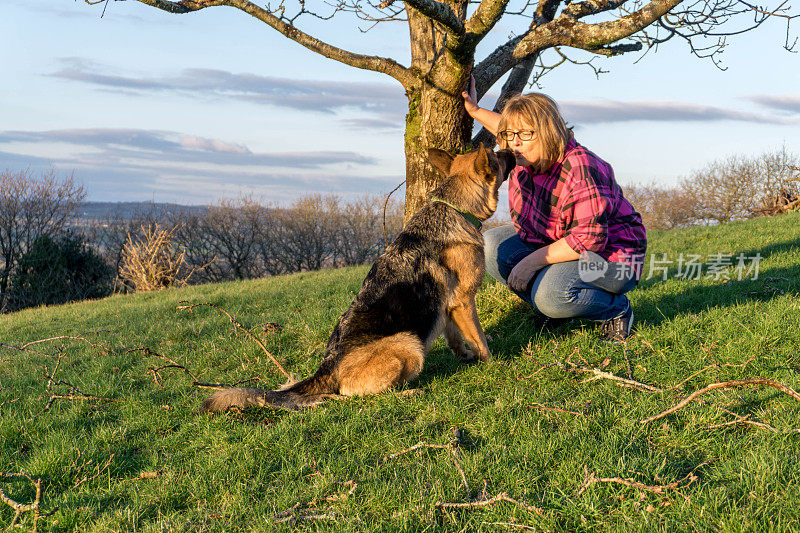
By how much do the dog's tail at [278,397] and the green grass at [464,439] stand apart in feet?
0.39

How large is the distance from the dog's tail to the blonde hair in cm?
284

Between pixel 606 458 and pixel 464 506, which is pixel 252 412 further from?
pixel 606 458

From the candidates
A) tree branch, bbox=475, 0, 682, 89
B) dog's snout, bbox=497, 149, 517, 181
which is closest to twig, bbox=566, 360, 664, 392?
dog's snout, bbox=497, 149, 517, 181

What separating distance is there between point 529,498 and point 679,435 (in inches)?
48.8

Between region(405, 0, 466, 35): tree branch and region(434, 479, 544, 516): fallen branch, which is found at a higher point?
region(405, 0, 466, 35): tree branch

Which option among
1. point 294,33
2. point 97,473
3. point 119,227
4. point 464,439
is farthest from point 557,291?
point 119,227

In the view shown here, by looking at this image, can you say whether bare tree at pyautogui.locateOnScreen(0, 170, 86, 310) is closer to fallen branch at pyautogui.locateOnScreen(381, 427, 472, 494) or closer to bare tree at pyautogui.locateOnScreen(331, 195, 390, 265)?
bare tree at pyautogui.locateOnScreen(331, 195, 390, 265)

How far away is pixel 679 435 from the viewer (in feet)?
11.1

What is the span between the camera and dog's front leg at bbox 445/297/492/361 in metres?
4.71

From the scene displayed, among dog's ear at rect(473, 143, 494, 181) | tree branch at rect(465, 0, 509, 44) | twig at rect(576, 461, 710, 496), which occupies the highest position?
tree branch at rect(465, 0, 509, 44)

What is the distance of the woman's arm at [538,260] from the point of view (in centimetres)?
496

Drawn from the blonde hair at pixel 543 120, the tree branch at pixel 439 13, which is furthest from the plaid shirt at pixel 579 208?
the tree branch at pixel 439 13

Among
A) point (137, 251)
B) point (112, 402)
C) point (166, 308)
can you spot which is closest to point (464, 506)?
point (112, 402)

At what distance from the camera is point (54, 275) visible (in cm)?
2556
